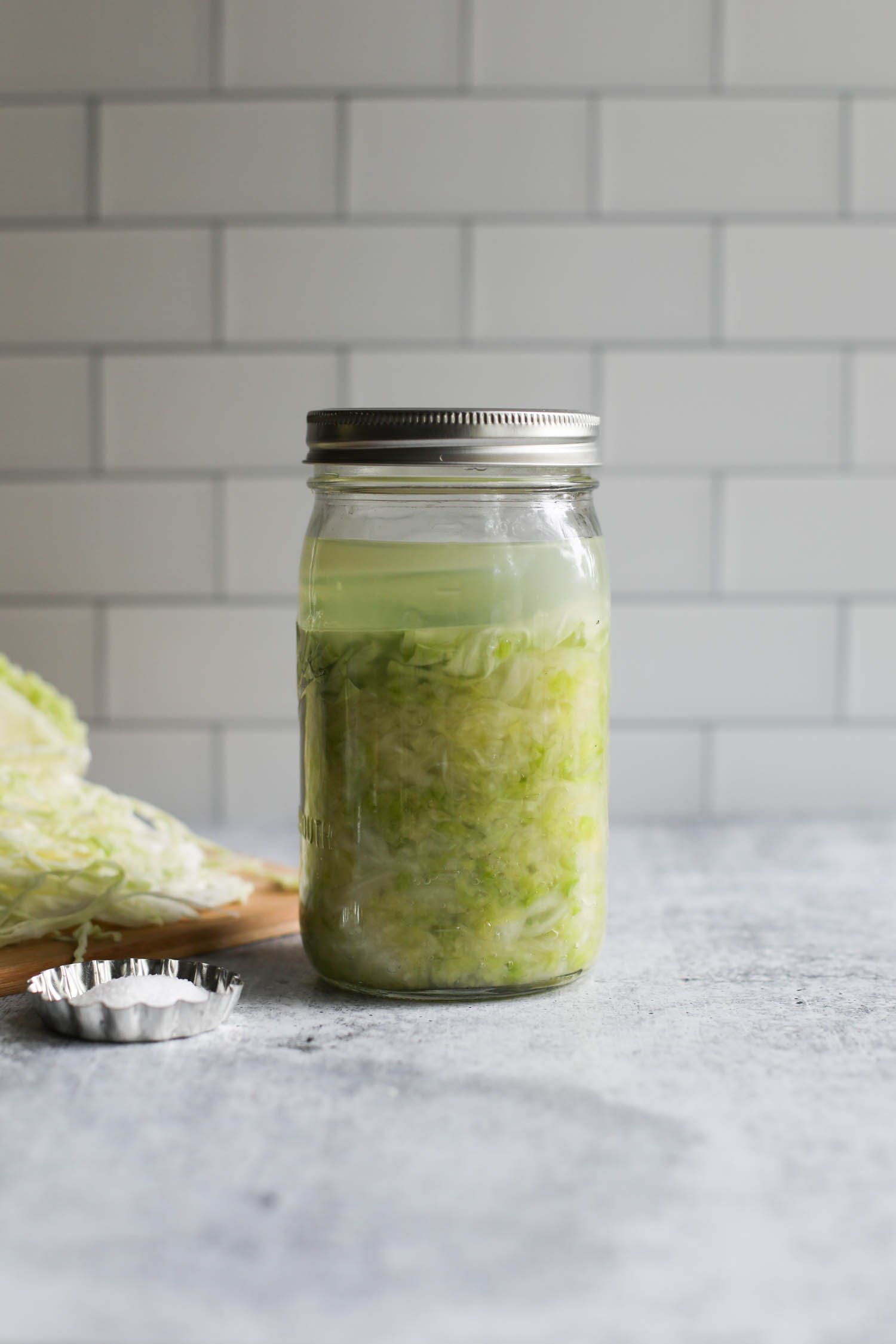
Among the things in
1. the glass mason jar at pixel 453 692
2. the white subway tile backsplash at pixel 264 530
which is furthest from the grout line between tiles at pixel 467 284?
the glass mason jar at pixel 453 692

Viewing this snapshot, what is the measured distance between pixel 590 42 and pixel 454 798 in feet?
2.76

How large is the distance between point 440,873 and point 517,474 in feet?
0.71

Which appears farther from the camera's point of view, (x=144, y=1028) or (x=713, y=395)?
(x=713, y=395)

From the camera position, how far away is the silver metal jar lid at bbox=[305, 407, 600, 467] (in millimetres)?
676

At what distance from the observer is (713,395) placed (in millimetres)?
1267

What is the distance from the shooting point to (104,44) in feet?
4.01

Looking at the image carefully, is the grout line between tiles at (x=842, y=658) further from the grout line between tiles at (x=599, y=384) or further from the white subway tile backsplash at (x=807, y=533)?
the grout line between tiles at (x=599, y=384)

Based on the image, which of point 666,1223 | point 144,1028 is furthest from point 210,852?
point 666,1223

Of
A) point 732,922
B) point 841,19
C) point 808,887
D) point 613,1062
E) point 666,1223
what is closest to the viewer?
point 666,1223

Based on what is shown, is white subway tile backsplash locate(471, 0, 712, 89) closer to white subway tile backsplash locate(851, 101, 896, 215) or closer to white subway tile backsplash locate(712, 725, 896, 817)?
white subway tile backsplash locate(851, 101, 896, 215)

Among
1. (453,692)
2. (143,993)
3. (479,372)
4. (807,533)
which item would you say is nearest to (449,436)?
(453,692)

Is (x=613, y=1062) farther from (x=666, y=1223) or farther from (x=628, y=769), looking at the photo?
(x=628, y=769)

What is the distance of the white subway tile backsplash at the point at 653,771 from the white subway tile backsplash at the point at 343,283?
43 centimetres

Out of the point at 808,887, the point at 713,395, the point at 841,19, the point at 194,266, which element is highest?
the point at 841,19
